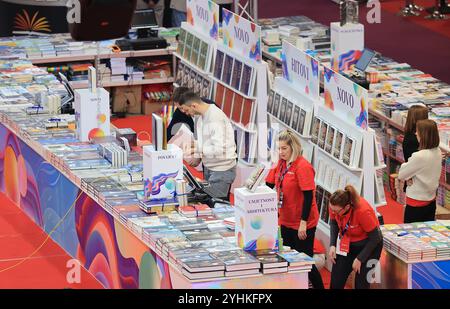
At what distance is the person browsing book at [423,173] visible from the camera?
33.3 ft

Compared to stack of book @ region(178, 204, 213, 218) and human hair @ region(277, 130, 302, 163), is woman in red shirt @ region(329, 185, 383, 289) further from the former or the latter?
stack of book @ region(178, 204, 213, 218)

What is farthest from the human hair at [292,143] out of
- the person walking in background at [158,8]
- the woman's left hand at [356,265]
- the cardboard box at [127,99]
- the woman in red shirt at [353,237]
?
the person walking in background at [158,8]

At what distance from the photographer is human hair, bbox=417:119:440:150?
1013 centimetres

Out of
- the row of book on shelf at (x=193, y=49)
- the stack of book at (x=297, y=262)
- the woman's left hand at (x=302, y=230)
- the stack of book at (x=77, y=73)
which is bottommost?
the stack of book at (x=77, y=73)

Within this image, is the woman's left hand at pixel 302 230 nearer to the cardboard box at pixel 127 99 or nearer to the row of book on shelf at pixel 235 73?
the row of book on shelf at pixel 235 73

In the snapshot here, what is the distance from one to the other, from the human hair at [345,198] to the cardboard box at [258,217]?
3.21 ft

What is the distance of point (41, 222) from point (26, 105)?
1515 mm

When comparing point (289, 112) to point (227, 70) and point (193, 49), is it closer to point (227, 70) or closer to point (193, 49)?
point (227, 70)

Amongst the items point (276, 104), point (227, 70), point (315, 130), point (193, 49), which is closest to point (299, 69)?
point (276, 104)

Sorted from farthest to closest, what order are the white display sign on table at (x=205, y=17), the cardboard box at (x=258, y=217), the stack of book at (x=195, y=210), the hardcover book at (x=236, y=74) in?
the white display sign on table at (x=205, y=17) < the hardcover book at (x=236, y=74) < the stack of book at (x=195, y=210) < the cardboard box at (x=258, y=217)

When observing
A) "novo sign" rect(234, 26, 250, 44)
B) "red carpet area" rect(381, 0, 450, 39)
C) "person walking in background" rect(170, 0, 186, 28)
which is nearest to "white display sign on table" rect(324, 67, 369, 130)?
"novo sign" rect(234, 26, 250, 44)

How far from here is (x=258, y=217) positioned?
8164 millimetres
